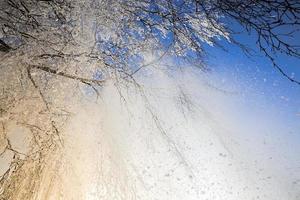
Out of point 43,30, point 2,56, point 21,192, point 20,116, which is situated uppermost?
point 43,30

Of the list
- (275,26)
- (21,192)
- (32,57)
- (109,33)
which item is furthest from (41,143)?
(275,26)

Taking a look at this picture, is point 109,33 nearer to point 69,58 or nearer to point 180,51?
point 69,58

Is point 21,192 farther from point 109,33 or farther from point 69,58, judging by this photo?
point 109,33

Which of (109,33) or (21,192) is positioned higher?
(109,33)

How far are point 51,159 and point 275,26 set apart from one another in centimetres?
369

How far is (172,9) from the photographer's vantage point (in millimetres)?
4133

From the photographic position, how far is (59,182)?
A: 562 cm

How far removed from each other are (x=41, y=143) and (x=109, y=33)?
1.78m

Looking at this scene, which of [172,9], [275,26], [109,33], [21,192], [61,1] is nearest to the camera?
[275,26]

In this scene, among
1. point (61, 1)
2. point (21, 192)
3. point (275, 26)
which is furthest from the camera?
point (21, 192)

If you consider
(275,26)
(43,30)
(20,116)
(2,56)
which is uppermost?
(43,30)

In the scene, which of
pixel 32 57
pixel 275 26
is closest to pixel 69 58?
pixel 32 57

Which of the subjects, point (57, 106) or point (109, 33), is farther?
point (57, 106)

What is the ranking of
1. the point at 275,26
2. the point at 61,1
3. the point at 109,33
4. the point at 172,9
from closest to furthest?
1. the point at 275,26
2. the point at 172,9
3. the point at 61,1
4. the point at 109,33
